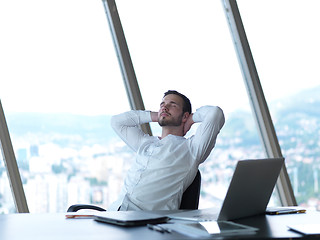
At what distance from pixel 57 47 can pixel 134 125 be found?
3.46 ft

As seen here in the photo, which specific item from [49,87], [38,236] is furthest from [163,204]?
[49,87]

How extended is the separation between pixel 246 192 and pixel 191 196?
3.12ft

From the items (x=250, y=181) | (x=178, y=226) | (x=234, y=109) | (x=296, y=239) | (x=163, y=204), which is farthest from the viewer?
(x=234, y=109)

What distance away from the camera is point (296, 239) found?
141cm

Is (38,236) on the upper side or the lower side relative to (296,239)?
upper

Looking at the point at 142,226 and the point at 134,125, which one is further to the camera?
the point at 134,125

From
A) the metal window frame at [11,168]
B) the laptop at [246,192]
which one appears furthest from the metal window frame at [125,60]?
the laptop at [246,192]

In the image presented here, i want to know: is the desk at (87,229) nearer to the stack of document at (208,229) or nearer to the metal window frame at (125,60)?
the stack of document at (208,229)

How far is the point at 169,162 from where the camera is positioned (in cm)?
273

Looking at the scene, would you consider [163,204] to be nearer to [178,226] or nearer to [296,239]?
[178,226]

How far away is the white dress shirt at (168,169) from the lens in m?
2.67

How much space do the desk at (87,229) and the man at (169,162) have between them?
85cm

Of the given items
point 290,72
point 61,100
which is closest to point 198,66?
point 290,72

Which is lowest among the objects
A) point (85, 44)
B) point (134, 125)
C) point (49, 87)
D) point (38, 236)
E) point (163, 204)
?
point (163, 204)
